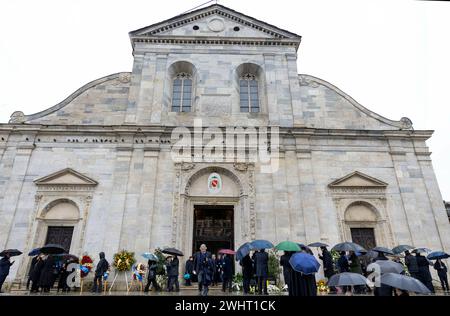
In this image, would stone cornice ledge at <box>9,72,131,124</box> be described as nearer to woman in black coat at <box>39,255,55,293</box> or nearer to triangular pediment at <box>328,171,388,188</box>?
woman in black coat at <box>39,255,55,293</box>

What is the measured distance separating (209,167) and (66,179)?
7.41 metres

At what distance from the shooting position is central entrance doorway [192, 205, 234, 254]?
16.6m

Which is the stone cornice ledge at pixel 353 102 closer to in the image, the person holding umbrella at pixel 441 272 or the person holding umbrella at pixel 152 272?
the person holding umbrella at pixel 441 272

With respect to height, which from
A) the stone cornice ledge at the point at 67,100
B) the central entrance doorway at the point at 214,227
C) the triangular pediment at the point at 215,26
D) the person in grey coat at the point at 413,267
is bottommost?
the person in grey coat at the point at 413,267

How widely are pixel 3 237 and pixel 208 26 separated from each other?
55.9 feet

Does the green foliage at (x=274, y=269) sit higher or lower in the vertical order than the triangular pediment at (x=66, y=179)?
lower

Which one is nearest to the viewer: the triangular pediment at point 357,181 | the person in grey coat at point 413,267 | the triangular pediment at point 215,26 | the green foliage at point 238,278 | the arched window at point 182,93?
the person in grey coat at point 413,267

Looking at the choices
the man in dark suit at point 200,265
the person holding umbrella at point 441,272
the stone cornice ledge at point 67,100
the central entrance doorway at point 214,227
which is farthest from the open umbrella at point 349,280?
the stone cornice ledge at point 67,100

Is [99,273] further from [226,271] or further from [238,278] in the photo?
[238,278]

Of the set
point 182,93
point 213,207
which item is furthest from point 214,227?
point 182,93

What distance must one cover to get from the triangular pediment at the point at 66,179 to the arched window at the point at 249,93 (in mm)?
9699

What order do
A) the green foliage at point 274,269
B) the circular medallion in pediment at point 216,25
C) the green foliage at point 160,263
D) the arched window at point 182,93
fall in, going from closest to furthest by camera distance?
the green foliage at point 160,263, the green foliage at point 274,269, the arched window at point 182,93, the circular medallion in pediment at point 216,25

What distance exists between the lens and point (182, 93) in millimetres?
20078

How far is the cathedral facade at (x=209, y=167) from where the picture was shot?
15.9 meters
